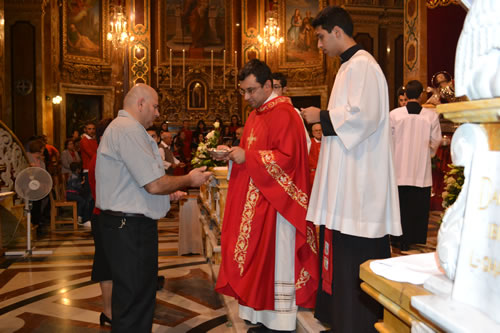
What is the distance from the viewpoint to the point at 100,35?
727 inches

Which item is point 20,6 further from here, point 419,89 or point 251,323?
point 251,323

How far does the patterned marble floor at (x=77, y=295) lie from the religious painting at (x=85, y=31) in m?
12.4

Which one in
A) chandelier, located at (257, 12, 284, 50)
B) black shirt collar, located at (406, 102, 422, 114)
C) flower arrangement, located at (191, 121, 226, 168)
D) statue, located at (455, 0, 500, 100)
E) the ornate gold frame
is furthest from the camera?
the ornate gold frame

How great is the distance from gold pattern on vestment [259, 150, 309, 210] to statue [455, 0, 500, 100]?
213cm

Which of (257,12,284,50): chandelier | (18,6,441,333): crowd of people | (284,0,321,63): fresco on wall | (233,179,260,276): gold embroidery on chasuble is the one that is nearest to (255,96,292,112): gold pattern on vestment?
(18,6,441,333): crowd of people

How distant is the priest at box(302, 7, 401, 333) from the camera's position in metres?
2.31

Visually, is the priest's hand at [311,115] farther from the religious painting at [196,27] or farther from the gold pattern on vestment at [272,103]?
the religious painting at [196,27]

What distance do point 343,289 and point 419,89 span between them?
4.08 m

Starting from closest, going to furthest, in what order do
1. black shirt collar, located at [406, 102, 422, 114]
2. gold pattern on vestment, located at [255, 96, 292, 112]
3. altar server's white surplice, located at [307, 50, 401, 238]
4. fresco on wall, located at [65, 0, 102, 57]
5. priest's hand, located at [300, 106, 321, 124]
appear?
altar server's white surplice, located at [307, 50, 401, 238] < priest's hand, located at [300, 106, 321, 124] < gold pattern on vestment, located at [255, 96, 292, 112] < black shirt collar, located at [406, 102, 422, 114] < fresco on wall, located at [65, 0, 102, 57]

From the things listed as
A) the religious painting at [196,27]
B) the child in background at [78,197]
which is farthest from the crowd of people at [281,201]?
the religious painting at [196,27]

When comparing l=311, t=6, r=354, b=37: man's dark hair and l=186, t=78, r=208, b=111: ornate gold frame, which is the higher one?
l=186, t=78, r=208, b=111: ornate gold frame

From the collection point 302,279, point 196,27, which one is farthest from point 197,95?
point 302,279

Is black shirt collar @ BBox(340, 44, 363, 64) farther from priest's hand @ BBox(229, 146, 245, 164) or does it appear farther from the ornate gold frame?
the ornate gold frame

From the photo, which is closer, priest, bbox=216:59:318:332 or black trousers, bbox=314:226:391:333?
black trousers, bbox=314:226:391:333
